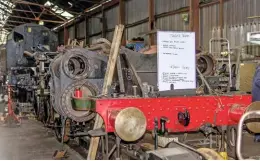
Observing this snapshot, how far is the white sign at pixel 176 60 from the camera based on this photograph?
4.16 m

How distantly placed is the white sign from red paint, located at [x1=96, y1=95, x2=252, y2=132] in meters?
0.29

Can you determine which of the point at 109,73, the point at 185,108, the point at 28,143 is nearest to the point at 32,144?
the point at 28,143

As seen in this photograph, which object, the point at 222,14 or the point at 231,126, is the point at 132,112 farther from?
the point at 222,14

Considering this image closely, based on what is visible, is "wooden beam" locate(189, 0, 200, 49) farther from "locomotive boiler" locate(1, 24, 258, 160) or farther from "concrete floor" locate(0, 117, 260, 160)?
"concrete floor" locate(0, 117, 260, 160)

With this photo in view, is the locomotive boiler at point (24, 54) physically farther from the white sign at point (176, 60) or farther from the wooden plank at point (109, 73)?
the white sign at point (176, 60)

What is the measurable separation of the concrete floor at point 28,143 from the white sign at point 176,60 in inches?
82.9

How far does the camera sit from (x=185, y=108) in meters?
4.06

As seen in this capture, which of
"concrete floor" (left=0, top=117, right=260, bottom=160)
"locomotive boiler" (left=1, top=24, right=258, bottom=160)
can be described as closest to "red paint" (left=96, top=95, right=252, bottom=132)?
"locomotive boiler" (left=1, top=24, right=258, bottom=160)

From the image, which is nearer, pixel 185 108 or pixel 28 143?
pixel 185 108

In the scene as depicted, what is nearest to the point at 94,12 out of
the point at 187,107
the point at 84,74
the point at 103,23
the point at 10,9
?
the point at 103,23

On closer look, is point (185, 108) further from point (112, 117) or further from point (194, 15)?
point (194, 15)

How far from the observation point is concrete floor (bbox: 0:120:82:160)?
5523 mm

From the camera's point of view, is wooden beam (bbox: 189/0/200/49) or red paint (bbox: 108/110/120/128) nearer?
red paint (bbox: 108/110/120/128)

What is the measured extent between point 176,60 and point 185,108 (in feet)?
2.00
